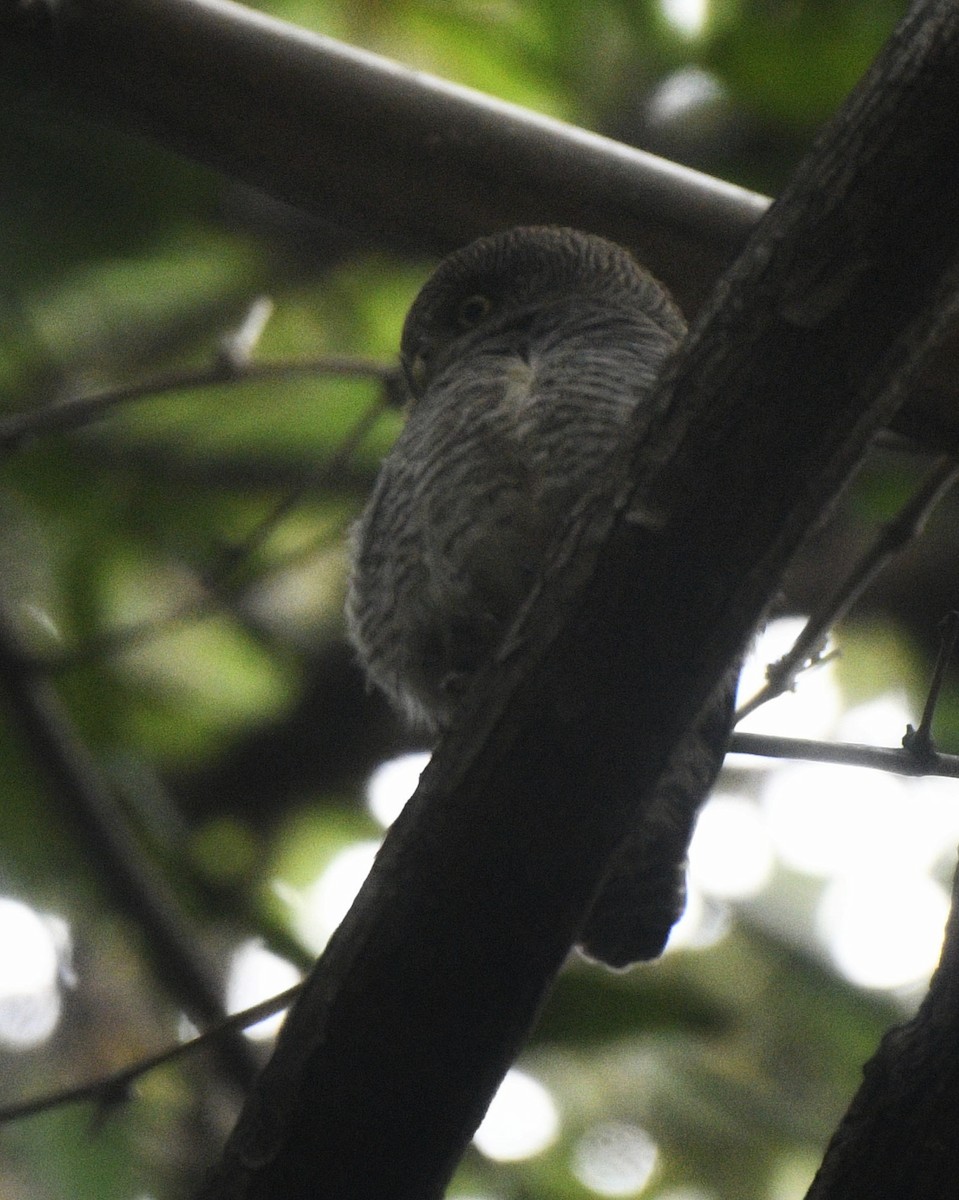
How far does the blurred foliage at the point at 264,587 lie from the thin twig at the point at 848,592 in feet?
3.19

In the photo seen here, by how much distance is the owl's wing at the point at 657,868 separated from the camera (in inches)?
84.1

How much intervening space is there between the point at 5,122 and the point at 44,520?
1.45m

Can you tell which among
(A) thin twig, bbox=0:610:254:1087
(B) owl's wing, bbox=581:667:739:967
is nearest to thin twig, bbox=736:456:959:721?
(B) owl's wing, bbox=581:667:739:967

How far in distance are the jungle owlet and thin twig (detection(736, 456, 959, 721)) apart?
119 millimetres

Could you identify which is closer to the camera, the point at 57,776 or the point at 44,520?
the point at 57,776

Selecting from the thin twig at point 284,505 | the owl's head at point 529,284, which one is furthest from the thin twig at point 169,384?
the owl's head at point 529,284

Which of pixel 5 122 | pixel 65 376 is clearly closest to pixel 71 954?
pixel 65 376

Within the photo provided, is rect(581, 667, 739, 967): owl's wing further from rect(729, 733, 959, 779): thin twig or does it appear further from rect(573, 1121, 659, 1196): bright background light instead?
rect(573, 1121, 659, 1196): bright background light

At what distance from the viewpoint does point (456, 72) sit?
4133mm

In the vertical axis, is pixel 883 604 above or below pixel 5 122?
above

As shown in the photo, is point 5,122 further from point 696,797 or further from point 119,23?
point 696,797

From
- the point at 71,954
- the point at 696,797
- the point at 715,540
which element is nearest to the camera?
the point at 715,540

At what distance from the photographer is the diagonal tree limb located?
1.57 metres

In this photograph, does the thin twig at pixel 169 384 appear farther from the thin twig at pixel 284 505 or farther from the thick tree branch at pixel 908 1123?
the thick tree branch at pixel 908 1123
